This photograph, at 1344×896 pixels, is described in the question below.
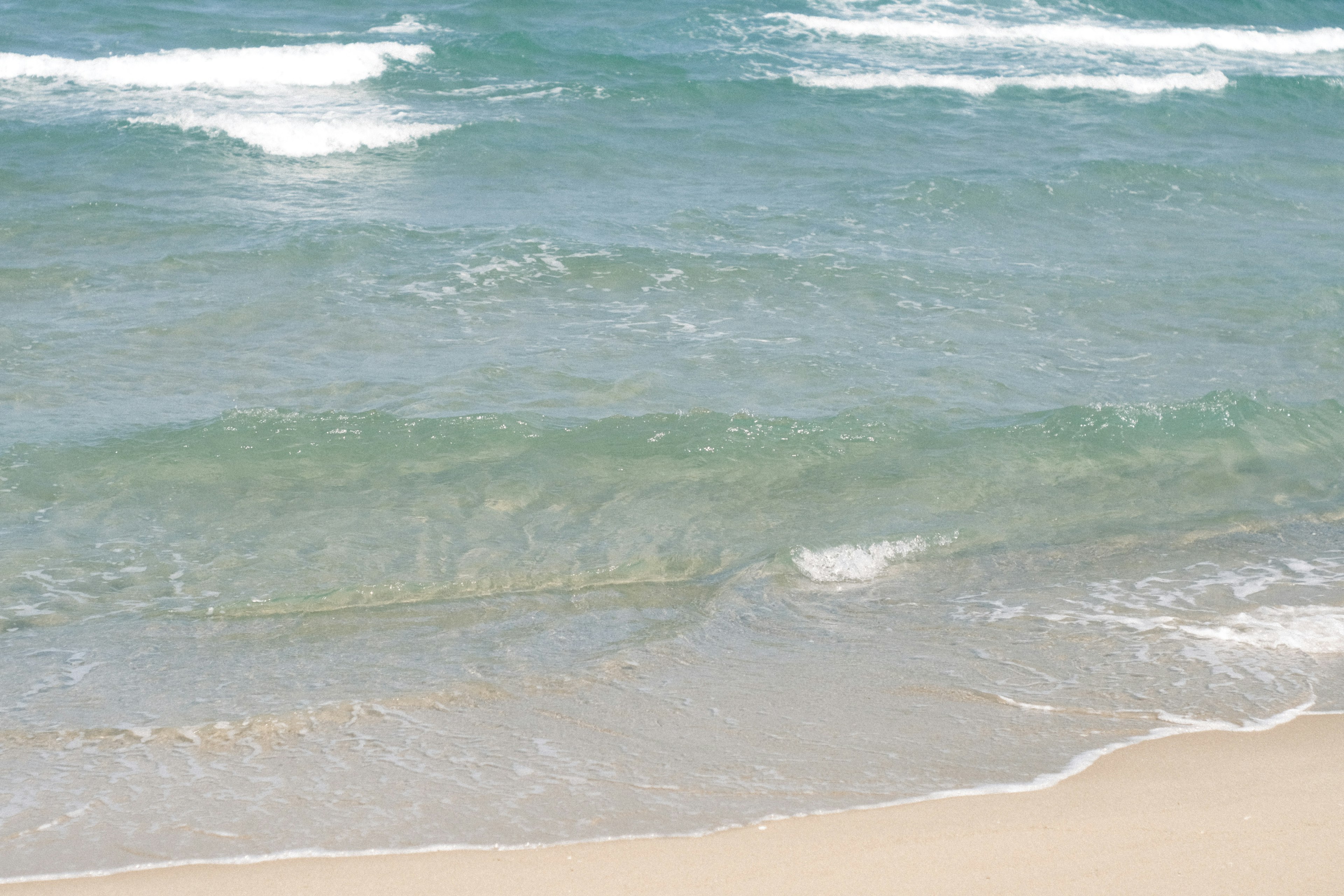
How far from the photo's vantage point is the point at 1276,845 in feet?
→ 10.9

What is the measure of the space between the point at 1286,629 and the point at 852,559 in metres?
1.77

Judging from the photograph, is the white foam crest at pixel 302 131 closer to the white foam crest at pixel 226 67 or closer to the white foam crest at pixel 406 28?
the white foam crest at pixel 226 67

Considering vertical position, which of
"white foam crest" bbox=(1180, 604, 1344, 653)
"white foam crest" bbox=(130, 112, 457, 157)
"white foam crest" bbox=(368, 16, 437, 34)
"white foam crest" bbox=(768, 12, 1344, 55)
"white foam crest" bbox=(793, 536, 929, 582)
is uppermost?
"white foam crest" bbox=(768, 12, 1344, 55)

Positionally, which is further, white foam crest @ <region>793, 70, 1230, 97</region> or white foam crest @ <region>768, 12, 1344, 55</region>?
white foam crest @ <region>768, 12, 1344, 55</region>

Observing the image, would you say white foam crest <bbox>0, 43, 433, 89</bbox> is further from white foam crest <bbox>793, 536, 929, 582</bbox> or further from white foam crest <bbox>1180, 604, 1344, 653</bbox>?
white foam crest <bbox>1180, 604, 1344, 653</bbox>

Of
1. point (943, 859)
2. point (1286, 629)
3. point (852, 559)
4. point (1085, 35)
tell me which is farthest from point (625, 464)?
point (1085, 35)

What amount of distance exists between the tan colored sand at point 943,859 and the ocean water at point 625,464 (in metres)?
0.12

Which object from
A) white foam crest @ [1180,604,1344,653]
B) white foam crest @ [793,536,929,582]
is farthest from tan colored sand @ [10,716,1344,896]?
white foam crest @ [793,536,929,582]

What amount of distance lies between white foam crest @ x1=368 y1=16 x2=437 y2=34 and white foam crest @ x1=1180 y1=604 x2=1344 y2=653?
17.0 m

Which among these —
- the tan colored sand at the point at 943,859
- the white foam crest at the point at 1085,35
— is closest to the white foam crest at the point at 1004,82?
the white foam crest at the point at 1085,35

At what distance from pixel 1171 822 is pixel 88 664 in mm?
3774

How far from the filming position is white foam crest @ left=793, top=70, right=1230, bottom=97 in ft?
53.9

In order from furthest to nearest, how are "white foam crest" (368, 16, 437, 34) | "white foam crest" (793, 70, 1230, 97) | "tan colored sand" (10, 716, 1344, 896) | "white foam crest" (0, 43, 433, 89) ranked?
"white foam crest" (368, 16, 437, 34) < "white foam crest" (793, 70, 1230, 97) < "white foam crest" (0, 43, 433, 89) < "tan colored sand" (10, 716, 1344, 896)

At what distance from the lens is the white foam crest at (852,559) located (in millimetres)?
5359
